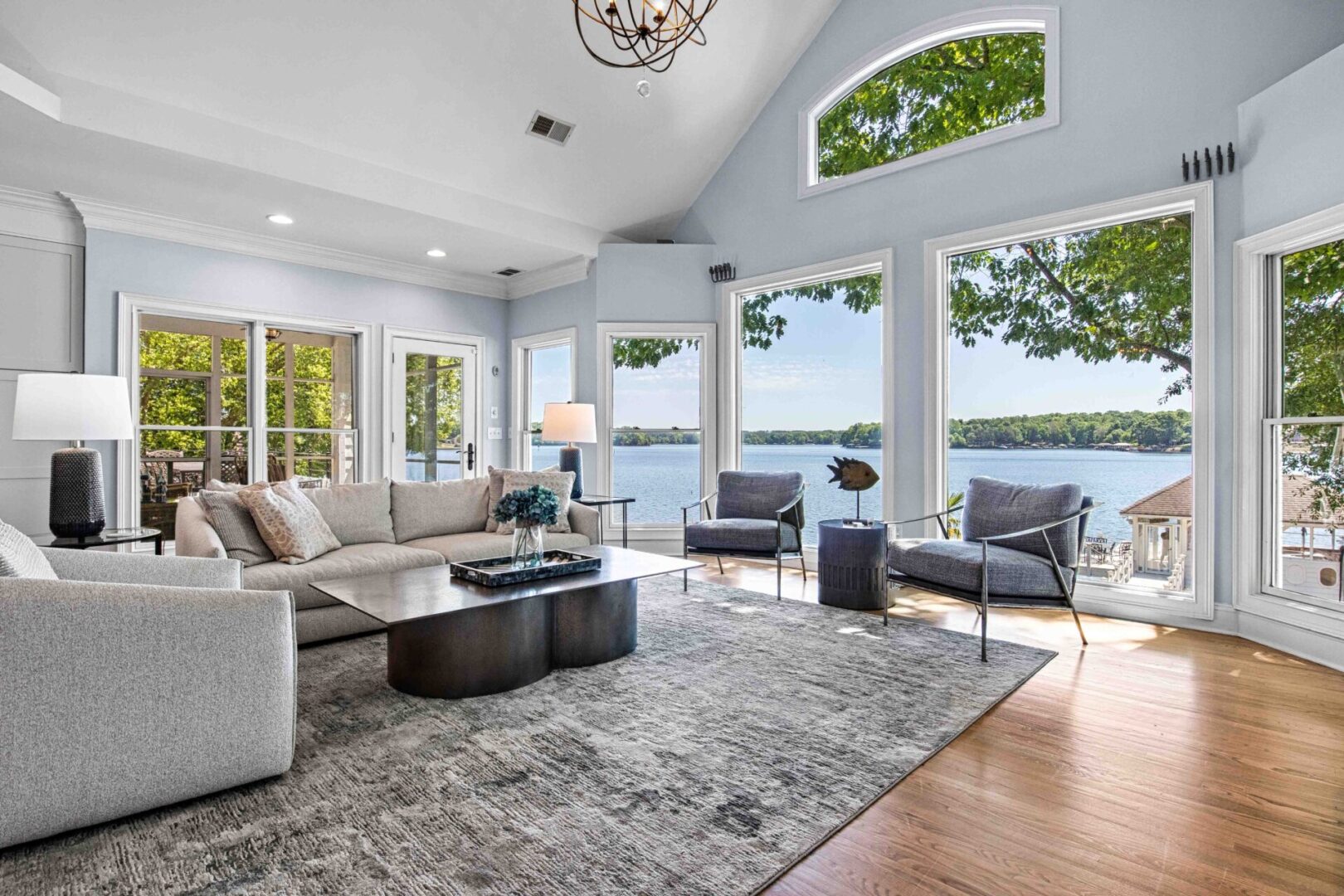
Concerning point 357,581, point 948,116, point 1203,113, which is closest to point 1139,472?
point 1203,113

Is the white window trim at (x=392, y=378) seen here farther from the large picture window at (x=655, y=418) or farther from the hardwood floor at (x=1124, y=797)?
the hardwood floor at (x=1124, y=797)

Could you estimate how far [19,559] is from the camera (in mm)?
1869

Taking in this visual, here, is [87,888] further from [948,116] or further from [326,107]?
[948,116]

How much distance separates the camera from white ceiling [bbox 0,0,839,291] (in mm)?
3656

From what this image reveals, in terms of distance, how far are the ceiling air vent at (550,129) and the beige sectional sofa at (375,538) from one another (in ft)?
8.51

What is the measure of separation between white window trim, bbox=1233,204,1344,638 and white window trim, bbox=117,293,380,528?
624 cm

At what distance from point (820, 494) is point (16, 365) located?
224 inches

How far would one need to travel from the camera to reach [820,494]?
220 inches

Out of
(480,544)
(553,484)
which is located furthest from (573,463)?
(480,544)

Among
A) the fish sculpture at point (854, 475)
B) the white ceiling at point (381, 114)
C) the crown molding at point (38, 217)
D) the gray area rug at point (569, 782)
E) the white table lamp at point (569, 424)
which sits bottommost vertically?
the gray area rug at point (569, 782)

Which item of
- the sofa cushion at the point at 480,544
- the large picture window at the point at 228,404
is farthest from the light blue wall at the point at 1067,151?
the large picture window at the point at 228,404

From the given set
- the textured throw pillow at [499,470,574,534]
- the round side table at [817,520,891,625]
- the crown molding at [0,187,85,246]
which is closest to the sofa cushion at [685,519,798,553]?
the round side table at [817,520,891,625]

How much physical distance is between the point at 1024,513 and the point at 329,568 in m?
3.59

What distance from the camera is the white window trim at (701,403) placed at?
6.04 metres
